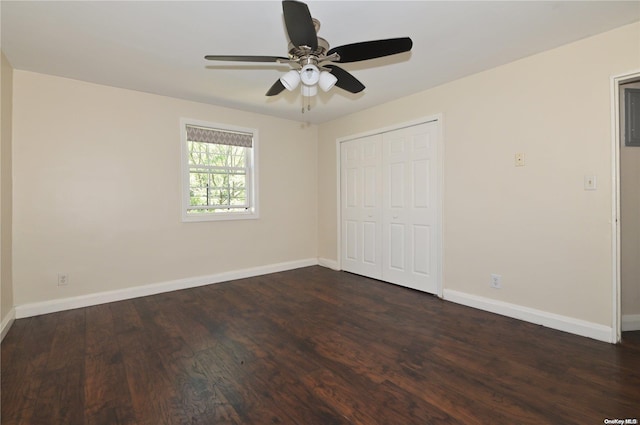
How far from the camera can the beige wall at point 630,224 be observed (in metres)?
2.69

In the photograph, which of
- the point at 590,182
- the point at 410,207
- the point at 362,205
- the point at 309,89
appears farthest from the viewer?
the point at 362,205

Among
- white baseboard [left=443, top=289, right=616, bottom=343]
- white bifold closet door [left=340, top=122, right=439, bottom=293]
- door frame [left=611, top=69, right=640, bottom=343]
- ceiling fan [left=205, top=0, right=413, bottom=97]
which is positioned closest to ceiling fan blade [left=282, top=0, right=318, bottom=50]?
ceiling fan [left=205, top=0, right=413, bottom=97]

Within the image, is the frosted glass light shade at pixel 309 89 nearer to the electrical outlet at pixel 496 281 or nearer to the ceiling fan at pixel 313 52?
the ceiling fan at pixel 313 52

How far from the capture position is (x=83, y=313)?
10.2 ft

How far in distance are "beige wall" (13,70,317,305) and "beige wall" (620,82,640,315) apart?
4305 mm

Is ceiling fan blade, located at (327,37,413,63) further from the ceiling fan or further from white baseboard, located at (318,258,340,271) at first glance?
white baseboard, located at (318,258,340,271)

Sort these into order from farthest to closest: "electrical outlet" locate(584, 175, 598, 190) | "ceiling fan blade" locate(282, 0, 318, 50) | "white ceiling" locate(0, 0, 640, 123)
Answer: "electrical outlet" locate(584, 175, 598, 190) → "white ceiling" locate(0, 0, 640, 123) → "ceiling fan blade" locate(282, 0, 318, 50)

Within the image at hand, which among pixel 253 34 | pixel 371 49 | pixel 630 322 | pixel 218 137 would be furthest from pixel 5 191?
pixel 630 322

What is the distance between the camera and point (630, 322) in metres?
2.69

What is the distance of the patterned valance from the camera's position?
4.03 meters

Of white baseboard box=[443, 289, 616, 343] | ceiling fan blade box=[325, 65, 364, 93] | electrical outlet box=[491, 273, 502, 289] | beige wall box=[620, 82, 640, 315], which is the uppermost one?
ceiling fan blade box=[325, 65, 364, 93]

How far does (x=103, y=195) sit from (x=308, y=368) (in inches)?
123

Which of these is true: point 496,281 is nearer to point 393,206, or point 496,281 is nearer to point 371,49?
point 393,206

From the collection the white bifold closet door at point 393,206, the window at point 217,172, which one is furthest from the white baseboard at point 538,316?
the window at point 217,172
